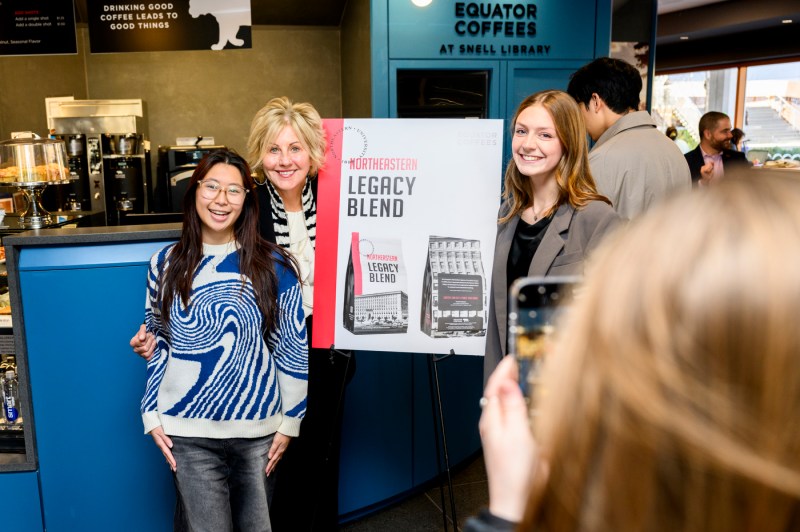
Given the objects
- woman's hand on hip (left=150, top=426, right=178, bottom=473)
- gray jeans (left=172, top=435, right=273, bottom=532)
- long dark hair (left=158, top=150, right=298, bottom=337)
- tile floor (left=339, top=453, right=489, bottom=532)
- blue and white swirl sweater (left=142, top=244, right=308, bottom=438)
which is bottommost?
tile floor (left=339, top=453, right=489, bottom=532)

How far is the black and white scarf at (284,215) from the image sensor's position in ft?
7.84

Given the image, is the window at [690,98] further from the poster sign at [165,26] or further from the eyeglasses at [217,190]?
the eyeglasses at [217,190]

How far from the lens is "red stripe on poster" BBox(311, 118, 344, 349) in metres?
2.42

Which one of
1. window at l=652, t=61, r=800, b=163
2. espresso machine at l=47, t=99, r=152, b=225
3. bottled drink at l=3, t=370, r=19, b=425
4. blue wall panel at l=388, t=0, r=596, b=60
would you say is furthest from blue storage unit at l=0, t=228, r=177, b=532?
window at l=652, t=61, r=800, b=163

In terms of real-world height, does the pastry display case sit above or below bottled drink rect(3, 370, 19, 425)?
above

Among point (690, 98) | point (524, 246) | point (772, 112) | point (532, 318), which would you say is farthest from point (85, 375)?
point (690, 98)

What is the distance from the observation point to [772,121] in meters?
12.0

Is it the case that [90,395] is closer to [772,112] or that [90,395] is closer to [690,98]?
[772,112]

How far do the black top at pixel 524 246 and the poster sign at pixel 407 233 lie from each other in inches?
6.2

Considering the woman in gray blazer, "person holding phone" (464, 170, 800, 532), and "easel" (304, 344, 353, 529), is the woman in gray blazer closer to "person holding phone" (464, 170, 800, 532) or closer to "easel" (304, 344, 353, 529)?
"easel" (304, 344, 353, 529)

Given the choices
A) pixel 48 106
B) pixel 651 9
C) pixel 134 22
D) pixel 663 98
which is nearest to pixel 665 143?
pixel 651 9

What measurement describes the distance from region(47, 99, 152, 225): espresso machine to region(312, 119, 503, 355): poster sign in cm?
497

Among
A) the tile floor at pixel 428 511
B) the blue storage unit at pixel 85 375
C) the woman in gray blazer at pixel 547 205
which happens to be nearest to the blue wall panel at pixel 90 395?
the blue storage unit at pixel 85 375

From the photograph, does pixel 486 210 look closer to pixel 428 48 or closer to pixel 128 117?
pixel 428 48
